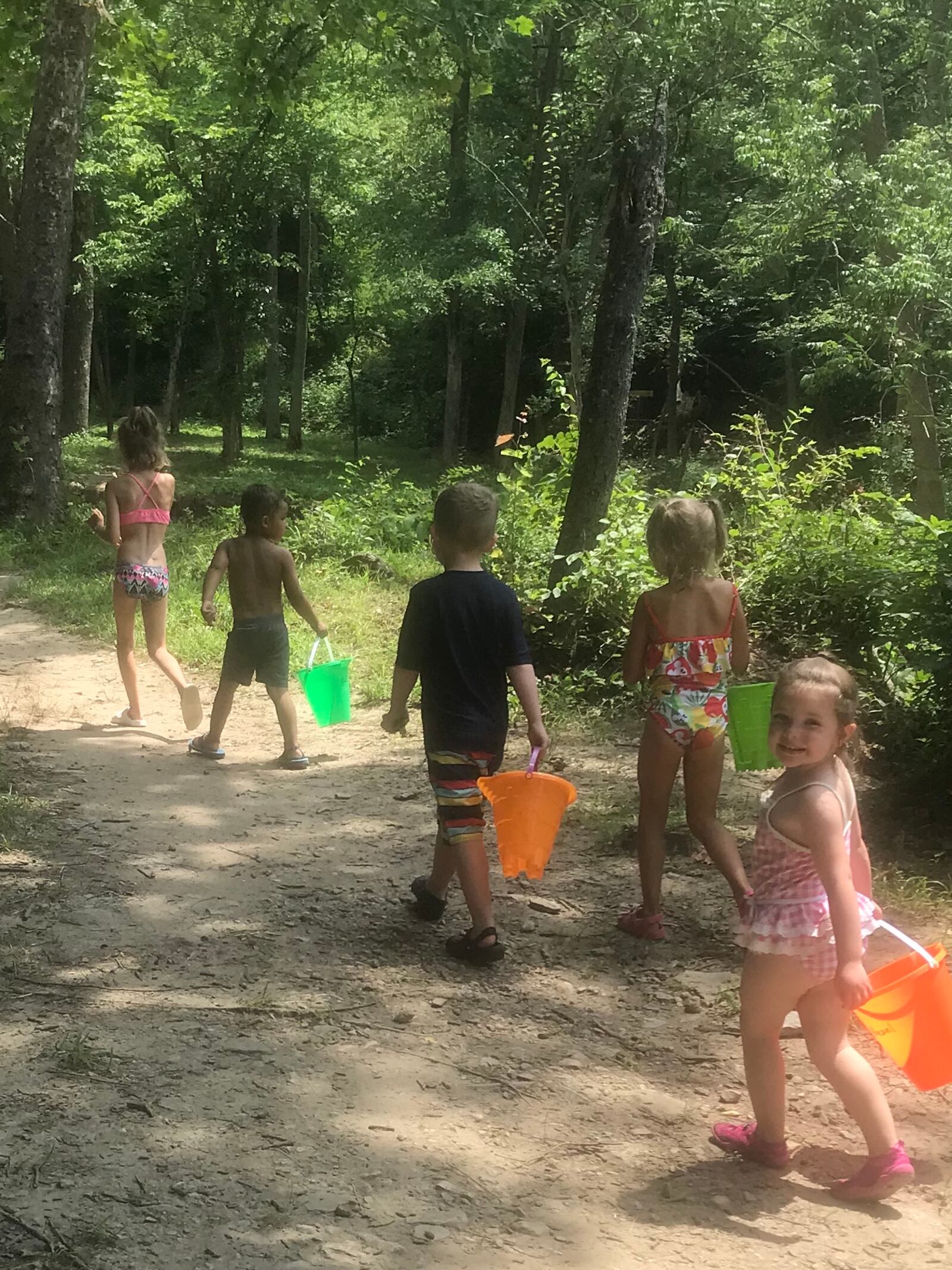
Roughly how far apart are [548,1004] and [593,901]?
101 centimetres

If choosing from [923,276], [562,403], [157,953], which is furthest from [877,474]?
[157,953]

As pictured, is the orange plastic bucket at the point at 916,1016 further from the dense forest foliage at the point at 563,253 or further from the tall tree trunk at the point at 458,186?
the tall tree trunk at the point at 458,186

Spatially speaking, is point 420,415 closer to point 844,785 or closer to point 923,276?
point 923,276

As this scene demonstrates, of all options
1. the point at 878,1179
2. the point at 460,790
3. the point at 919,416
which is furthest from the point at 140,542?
the point at 919,416

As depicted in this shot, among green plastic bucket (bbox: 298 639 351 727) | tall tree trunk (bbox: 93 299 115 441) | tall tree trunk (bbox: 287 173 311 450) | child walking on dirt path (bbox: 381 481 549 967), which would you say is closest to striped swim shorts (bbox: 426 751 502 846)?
child walking on dirt path (bbox: 381 481 549 967)

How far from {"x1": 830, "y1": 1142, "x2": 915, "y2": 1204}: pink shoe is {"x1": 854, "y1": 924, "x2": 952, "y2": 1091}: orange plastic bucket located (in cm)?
24

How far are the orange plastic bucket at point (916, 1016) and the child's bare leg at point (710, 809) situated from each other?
1390mm

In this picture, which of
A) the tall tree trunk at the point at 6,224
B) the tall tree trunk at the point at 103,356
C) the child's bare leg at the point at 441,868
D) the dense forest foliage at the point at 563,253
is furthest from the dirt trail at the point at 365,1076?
the tall tree trunk at the point at 103,356

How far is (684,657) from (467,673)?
788mm

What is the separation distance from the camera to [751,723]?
434cm

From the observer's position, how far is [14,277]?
46.1 ft

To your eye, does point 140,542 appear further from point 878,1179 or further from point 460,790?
point 878,1179

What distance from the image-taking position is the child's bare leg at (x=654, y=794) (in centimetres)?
459

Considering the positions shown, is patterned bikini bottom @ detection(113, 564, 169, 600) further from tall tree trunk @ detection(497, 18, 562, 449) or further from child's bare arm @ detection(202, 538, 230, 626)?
tall tree trunk @ detection(497, 18, 562, 449)
